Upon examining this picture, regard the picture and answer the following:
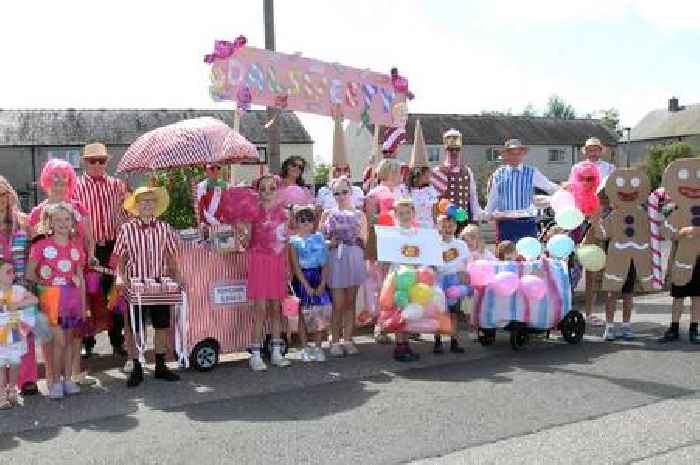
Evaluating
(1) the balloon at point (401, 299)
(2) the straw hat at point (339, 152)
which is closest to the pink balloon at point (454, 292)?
(1) the balloon at point (401, 299)

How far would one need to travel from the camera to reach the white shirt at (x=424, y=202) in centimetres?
857

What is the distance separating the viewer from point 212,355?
7.18 m

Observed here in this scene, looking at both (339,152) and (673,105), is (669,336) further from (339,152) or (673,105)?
(673,105)

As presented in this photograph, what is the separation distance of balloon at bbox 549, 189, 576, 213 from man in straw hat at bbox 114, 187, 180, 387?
4.26 m

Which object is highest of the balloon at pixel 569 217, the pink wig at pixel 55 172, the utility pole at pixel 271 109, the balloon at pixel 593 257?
the utility pole at pixel 271 109

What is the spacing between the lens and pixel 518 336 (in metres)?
7.96

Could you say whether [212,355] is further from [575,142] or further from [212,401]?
[575,142]

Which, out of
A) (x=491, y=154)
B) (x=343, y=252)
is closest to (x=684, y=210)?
(x=343, y=252)

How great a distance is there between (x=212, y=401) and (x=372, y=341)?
285cm

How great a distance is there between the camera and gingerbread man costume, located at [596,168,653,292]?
27.0 ft

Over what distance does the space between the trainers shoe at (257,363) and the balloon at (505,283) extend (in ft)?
7.98

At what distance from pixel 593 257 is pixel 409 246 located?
211cm

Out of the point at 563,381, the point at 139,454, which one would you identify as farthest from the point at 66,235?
the point at 563,381

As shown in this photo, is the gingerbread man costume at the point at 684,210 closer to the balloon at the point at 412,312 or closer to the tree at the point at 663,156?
the balloon at the point at 412,312
